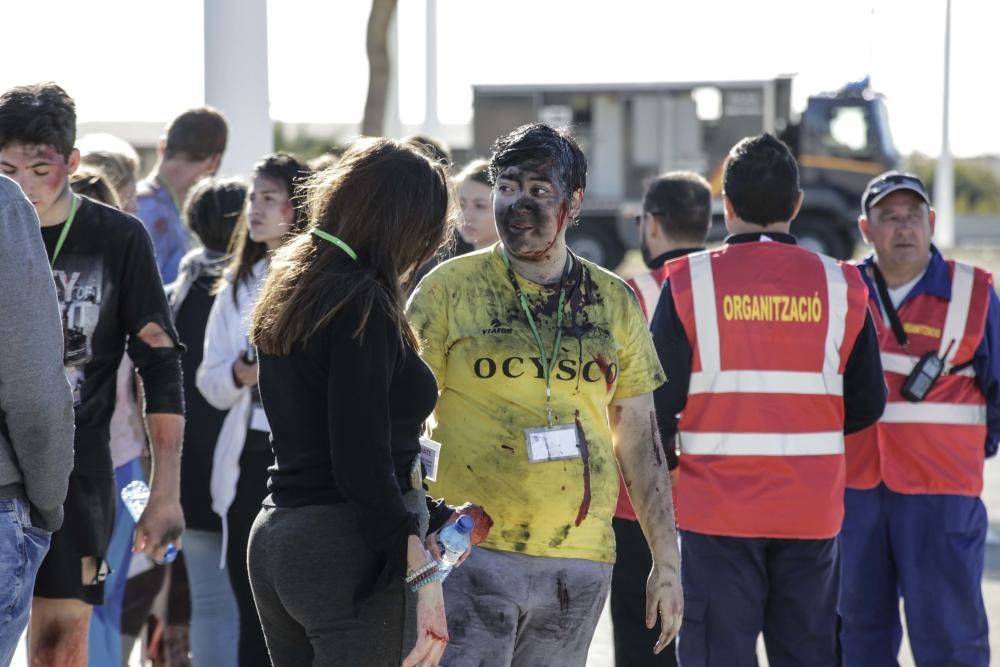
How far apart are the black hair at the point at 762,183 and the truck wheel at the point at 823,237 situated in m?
18.4

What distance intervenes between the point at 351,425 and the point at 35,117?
57.3 inches

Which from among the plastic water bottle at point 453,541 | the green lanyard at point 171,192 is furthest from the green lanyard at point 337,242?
the green lanyard at point 171,192

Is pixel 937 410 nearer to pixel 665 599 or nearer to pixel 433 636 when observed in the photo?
pixel 665 599

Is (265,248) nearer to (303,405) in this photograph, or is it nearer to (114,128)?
(303,405)

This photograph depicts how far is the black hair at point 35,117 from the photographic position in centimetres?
372

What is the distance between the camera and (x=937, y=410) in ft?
16.7

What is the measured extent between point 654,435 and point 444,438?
579 millimetres

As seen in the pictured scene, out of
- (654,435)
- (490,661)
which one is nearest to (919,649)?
(654,435)

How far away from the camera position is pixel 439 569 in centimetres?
300

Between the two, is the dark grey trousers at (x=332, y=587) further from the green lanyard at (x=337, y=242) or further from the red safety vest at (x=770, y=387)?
the red safety vest at (x=770, y=387)

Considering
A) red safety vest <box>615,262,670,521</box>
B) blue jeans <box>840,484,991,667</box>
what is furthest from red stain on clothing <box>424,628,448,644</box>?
blue jeans <box>840,484,991,667</box>

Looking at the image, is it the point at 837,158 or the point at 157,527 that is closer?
the point at 157,527

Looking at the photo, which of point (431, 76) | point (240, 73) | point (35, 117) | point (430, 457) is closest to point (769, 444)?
point (430, 457)

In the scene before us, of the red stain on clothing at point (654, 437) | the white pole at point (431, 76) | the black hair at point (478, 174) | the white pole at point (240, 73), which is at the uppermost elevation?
the white pole at point (431, 76)
